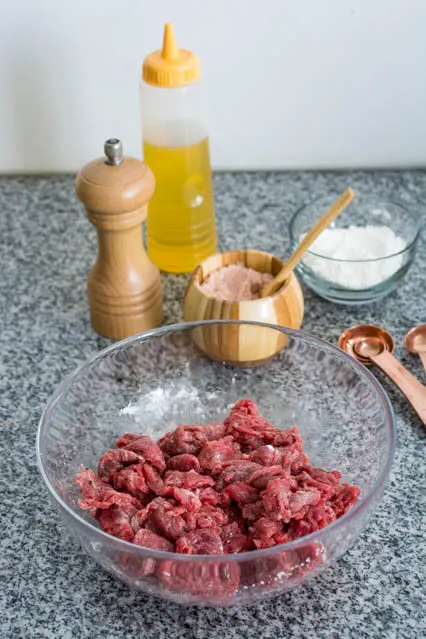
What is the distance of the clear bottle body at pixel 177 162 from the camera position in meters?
1.41

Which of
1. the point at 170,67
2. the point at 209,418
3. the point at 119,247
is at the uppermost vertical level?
the point at 170,67

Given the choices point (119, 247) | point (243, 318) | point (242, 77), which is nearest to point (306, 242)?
point (243, 318)

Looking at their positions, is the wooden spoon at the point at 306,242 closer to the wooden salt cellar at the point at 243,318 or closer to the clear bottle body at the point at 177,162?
the wooden salt cellar at the point at 243,318

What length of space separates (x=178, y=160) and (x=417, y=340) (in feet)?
1.48

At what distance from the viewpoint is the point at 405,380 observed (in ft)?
4.08

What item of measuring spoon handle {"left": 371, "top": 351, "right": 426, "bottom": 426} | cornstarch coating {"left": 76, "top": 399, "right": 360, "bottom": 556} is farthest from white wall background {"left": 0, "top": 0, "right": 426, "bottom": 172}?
cornstarch coating {"left": 76, "top": 399, "right": 360, "bottom": 556}

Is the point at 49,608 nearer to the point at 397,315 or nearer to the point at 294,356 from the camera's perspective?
the point at 294,356

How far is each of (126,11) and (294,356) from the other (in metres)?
0.72

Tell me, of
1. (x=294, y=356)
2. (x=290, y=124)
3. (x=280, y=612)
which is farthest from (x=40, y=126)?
(x=280, y=612)

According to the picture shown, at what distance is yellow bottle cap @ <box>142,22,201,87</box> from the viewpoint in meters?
1.32

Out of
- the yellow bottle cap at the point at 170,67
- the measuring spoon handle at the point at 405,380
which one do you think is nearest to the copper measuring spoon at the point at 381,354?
the measuring spoon handle at the point at 405,380

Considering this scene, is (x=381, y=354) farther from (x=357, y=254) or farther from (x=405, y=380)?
(x=357, y=254)

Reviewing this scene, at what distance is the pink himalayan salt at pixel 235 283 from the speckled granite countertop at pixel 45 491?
112 mm

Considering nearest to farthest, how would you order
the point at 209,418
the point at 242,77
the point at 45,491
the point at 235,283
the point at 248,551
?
1. the point at 248,551
2. the point at 45,491
3. the point at 209,418
4. the point at 235,283
5. the point at 242,77
